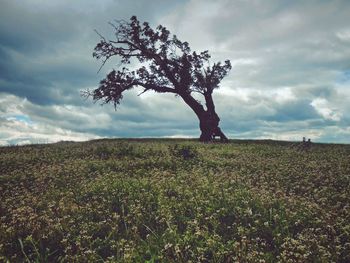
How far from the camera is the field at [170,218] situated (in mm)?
7156

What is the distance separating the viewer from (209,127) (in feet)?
126

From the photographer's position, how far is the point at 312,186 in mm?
12422

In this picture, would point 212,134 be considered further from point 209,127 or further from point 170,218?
point 170,218

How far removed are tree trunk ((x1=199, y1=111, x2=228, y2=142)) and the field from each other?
23219 mm

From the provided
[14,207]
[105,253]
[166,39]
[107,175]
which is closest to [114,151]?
[107,175]

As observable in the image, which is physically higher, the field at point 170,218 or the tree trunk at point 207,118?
the tree trunk at point 207,118

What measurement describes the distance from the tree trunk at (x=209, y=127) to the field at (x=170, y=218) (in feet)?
76.2

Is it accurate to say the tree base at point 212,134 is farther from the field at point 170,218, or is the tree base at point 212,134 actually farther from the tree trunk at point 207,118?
the field at point 170,218

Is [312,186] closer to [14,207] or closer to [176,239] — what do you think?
[176,239]

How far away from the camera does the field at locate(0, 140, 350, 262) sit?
7156mm

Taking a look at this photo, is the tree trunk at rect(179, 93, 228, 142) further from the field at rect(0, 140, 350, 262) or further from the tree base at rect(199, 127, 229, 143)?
the field at rect(0, 140, 350, 262)

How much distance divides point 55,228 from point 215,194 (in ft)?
14.3

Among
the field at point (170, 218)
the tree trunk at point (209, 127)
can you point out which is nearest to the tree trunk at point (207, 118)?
the tree trunk at point (209, 127)

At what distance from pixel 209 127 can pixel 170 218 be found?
99.8 ft
